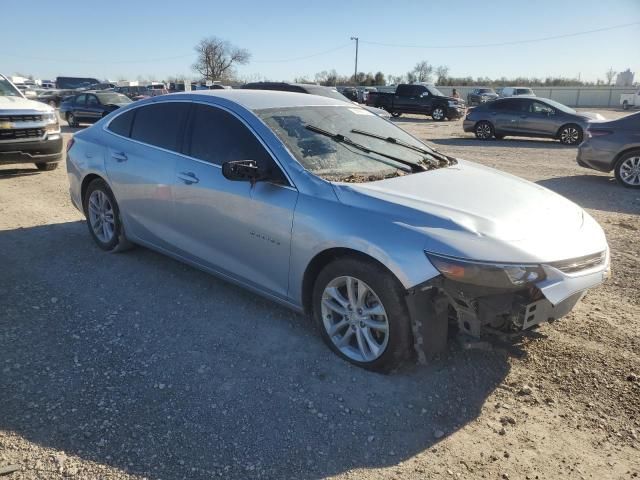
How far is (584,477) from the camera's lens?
8.00ft

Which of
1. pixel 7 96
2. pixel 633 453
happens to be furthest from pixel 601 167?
pixel 7 96

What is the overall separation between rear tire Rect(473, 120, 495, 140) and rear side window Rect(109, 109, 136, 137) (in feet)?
50.2

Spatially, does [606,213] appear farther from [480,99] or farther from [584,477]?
[480,99]

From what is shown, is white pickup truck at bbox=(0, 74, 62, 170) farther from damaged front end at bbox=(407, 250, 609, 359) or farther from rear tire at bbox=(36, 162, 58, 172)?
damaged front end at bbox=(407, 250, 609, 359)

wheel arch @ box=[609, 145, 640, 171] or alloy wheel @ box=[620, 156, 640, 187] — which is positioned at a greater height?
wheel arch @ box=[609, 145, 640, 171]

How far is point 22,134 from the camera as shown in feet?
29.5

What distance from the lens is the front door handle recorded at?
405cm

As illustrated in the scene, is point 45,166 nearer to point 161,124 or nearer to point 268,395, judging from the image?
point 161,124

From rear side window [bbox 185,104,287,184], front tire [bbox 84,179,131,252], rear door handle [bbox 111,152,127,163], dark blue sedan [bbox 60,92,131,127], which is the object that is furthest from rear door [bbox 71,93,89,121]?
rear side window [bbox 185,104,287,184]

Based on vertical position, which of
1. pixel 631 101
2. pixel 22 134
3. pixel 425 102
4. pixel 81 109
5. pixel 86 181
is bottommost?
pixel 86 181

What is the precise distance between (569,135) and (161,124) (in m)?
15.3

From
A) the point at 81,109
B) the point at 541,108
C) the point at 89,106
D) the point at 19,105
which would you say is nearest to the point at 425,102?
the point at 541,108

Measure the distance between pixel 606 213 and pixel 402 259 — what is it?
19.0 ft

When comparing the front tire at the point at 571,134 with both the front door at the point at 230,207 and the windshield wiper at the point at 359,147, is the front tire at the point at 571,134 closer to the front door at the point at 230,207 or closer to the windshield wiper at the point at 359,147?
the windshield wiper at the point at 359,147
